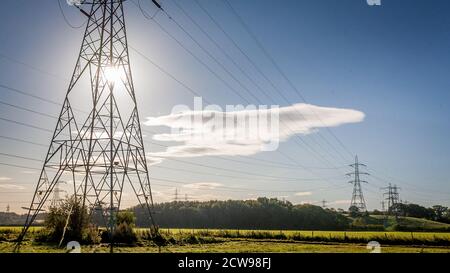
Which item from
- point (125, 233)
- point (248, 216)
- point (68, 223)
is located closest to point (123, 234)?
point (125, 233)

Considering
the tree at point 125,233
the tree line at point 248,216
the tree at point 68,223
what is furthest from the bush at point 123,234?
the tree line at point 248,216

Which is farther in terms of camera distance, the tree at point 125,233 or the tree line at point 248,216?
the tree line at point 248,216

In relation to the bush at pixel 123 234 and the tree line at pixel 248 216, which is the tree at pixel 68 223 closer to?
the bush at pixel 123 234

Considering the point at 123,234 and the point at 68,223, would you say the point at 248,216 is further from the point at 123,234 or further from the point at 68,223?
the point at 68,223

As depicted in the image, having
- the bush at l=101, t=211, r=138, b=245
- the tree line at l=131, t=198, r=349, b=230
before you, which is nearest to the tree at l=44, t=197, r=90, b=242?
the bush at l=101, t=211, r=138, b=245

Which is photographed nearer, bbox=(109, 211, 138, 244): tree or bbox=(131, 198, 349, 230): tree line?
bbox=(109, 211, 138, 244): tree

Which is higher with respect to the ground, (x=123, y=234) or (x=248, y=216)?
(x=248, y=216)

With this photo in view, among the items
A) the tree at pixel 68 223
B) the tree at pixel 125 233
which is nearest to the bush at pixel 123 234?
A: the tree at pixel 125 233

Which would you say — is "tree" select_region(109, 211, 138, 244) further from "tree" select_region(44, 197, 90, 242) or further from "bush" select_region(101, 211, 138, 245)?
"tree" select_region(44, 197, 90, 242)

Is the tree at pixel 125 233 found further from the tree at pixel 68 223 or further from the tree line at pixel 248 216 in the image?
the tree line at pixel 248 216
